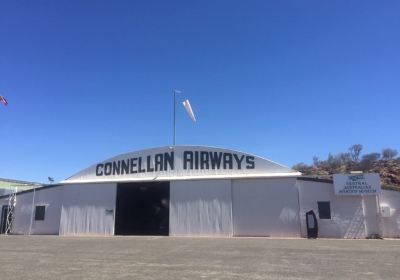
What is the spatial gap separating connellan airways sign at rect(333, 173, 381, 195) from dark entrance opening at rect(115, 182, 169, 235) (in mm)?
12215

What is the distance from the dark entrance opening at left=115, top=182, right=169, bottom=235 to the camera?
2878cm

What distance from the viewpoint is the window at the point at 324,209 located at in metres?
24.4

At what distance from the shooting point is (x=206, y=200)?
2620 centimetres

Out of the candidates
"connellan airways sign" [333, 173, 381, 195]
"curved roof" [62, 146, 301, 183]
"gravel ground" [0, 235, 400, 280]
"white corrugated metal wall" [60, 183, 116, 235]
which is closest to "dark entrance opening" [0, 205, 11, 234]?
"white corrugated metal wall" [60, 183, 116, 235]

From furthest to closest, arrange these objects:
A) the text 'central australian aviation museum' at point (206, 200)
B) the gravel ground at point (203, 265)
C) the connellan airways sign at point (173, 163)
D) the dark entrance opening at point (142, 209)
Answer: the dark entrance opening at point (142, 209) → the connellan airways sign at point (173, 163) → the text 'central australian aviation museum' at point (206, 200) → the gravel ground at point (203, 265)

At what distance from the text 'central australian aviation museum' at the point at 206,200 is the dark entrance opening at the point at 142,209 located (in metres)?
0.08

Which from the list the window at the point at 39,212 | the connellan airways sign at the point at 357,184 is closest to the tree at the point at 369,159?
the connellan airways sign at the point at 357,184

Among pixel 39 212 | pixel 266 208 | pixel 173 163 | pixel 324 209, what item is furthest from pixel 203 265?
→ pixel 39 212

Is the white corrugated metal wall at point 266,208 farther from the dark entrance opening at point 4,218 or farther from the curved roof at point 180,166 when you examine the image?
the dark entrance opening at point 4,218

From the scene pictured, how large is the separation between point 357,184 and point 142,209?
57.7 ft

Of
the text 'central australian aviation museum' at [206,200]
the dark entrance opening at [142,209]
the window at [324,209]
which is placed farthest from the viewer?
the dark entrance opening at [142,209]

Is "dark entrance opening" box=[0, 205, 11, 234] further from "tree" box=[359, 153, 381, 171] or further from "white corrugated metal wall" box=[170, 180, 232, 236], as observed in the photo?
"tree" box=[359, 153, 381, 171]

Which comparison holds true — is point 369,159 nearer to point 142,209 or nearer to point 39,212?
point 142,209

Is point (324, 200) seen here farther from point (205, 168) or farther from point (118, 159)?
point (118, 159)
